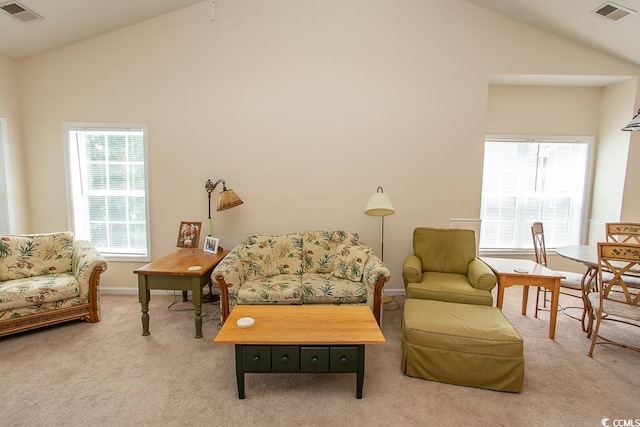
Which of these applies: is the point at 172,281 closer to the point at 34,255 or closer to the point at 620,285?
the point at 34,255

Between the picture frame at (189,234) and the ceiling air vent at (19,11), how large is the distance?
2399 mm

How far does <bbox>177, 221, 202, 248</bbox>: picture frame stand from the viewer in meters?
3.60

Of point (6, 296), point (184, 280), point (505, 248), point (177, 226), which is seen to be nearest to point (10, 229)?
point (6, 296)

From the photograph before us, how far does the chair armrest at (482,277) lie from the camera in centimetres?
277

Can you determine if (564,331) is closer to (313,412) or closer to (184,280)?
(313,412)

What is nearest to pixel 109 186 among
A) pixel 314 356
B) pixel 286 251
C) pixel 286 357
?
pixel 286 251

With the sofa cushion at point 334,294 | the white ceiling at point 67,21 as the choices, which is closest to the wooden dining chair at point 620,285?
the sofa cushion at point 334,294

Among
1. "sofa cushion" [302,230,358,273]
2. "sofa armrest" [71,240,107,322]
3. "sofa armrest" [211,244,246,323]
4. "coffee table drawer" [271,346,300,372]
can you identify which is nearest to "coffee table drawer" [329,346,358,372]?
"coffee table drawer" [271,346,300,372]

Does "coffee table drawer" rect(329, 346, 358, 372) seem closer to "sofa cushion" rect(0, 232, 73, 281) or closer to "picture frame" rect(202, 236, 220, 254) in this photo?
"picture frame" rect(202, 236, 220, 254)

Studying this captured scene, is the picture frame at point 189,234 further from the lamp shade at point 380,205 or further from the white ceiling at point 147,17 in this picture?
the white ceiling at point 147,17

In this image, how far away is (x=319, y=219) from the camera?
151 inches

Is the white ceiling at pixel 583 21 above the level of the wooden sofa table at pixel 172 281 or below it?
above

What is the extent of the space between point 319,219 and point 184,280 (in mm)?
1682

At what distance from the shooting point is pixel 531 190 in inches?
172
